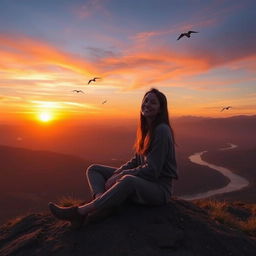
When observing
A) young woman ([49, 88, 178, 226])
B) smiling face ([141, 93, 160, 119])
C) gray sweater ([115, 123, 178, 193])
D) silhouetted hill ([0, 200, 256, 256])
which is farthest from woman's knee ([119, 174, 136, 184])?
smiling face ([141, 93, 160, 119])

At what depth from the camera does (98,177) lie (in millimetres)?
6789

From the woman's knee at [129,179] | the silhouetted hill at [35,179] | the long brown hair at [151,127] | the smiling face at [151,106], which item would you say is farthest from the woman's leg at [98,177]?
the silhouetted hill at [35,179]

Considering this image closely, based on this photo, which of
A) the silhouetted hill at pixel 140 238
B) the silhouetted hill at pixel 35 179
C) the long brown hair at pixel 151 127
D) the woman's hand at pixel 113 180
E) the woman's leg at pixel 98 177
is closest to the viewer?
the silhouetted hill at pixel 140 238

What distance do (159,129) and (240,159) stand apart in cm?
8847

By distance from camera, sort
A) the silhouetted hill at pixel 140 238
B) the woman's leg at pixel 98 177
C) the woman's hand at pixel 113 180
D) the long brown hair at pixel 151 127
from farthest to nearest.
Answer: the woman's leg at pixel 98 177 → the woman's hand at pixel 113 180 → the long brown hair at pixel 151 127 → the silhouetted hill at pixel 140 238

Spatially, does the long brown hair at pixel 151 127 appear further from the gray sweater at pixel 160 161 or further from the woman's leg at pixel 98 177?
the woman's leg at pixel 98 177

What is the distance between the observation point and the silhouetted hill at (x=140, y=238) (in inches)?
219

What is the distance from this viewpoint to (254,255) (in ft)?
19.1

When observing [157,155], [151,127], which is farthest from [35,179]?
[157,155]

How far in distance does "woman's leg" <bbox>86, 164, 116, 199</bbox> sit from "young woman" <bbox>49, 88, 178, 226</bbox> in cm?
2

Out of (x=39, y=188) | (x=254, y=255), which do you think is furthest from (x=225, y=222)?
(x=39, y=188)

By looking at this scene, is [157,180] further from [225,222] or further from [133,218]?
[225,222]

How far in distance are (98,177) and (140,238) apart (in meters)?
1.53

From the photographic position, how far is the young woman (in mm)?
5781
